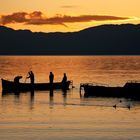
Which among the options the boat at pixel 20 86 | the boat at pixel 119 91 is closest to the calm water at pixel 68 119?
the boat at pixel 119 91

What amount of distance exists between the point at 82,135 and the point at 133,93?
23.9 m

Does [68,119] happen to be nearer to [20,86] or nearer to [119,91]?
[119,91]

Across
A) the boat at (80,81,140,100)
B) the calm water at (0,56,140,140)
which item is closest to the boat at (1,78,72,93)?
the boat at (80,81,140,100)

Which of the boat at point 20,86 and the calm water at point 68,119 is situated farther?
the boat at point 20,86

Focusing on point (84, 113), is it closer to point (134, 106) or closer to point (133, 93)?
point (134, 106)

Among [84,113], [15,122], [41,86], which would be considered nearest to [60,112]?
[84,113]

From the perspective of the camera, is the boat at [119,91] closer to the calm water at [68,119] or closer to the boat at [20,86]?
the calm water at [68,119]

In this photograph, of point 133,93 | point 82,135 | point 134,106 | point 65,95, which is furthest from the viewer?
point 65,95

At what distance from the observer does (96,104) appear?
156 ft

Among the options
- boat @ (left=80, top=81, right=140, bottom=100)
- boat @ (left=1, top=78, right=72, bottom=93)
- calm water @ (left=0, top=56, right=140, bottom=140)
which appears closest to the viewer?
calm water @ (left=0, top=56, right=140, bottom=140)

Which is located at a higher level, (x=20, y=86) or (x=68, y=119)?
(x=20, y=86)

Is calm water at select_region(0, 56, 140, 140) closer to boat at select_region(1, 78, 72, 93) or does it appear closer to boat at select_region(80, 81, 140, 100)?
boat at select_region(80, 81, 140, 100)

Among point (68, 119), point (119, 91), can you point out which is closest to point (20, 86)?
point (119, 91)

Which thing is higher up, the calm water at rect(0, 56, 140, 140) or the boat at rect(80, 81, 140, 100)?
the boat at rect(80, 81, 140, 100)
